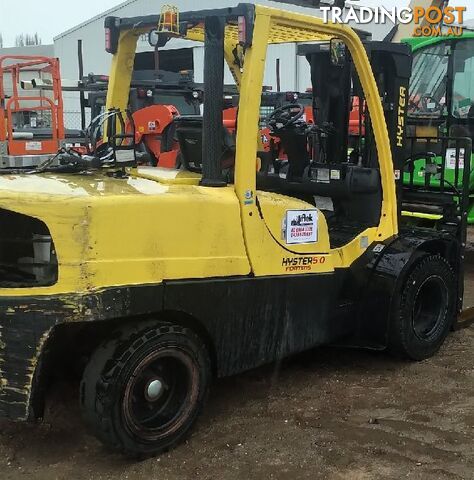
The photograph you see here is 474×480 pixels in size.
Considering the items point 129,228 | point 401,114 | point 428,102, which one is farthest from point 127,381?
point 428,102

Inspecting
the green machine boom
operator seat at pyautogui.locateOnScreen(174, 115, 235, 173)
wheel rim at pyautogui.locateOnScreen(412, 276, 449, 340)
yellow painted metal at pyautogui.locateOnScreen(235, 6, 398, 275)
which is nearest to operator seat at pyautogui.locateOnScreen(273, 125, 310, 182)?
yellow painted metal at pyautogui.locateOnScreen(235, 6, 398, 275)

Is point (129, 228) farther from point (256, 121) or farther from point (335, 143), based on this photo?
point (335, 143)

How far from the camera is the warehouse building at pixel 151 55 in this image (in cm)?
1805

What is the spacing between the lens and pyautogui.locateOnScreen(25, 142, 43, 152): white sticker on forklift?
1070 cm

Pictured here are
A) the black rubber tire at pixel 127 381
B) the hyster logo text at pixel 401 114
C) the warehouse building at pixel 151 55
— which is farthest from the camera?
the warehouse building at pixel 151 55

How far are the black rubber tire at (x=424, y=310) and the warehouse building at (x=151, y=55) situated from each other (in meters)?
11.5

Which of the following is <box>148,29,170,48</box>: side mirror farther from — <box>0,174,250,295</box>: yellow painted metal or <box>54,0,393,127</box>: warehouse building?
<box>54,0,393,127</box>: warehouse building

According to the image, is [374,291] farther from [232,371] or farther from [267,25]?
[267,25]

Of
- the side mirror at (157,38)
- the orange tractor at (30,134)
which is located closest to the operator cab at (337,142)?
the side mirror at (157,38)

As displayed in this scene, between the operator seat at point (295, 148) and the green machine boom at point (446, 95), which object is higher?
the green machine boom at point (446, 95)

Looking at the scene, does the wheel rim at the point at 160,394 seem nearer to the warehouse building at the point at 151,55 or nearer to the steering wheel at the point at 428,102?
the steering wheel at the point at 428,102

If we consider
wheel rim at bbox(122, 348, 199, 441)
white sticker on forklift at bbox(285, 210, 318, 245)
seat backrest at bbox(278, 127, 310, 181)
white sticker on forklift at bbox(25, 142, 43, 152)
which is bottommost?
wheel rim at bbox(122, 348, 199, 441)

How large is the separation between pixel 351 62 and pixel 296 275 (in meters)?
1.75

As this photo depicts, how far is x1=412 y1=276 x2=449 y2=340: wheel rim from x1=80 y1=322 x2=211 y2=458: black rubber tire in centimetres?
209
